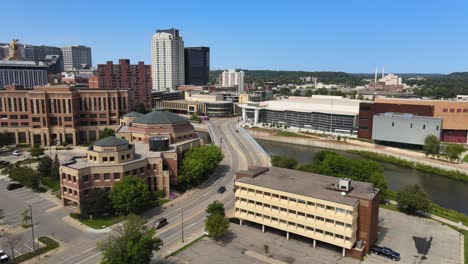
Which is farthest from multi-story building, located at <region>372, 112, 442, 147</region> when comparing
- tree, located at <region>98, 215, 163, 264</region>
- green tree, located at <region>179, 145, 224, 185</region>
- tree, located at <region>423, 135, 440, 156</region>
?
tree, located at <region>98, 215, 163, 264</region>

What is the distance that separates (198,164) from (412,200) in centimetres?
3563

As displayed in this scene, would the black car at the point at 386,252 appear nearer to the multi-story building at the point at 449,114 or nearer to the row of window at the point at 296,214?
the row of window at the point at 296,214

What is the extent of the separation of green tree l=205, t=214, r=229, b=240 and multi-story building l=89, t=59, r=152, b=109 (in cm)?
12481

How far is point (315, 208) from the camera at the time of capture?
4212 centimetres

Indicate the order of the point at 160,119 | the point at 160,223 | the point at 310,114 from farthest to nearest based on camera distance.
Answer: the point at 310,114 < the point at 160,119 < the point at 160,223

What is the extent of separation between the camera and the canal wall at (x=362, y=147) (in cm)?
8444

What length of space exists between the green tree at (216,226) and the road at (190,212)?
3.08m

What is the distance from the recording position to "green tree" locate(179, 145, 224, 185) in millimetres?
62969

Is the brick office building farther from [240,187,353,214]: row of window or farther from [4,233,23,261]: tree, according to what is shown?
[240,187,353,214]: row of window

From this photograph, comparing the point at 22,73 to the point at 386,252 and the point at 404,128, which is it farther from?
the point at 386,252

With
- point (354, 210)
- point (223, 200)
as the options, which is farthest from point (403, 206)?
point (223, 200)

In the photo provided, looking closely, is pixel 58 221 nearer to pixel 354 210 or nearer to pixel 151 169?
pixel 151 169

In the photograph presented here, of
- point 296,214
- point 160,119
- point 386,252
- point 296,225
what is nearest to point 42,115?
point 160,119

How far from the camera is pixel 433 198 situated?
65375 millimetres
